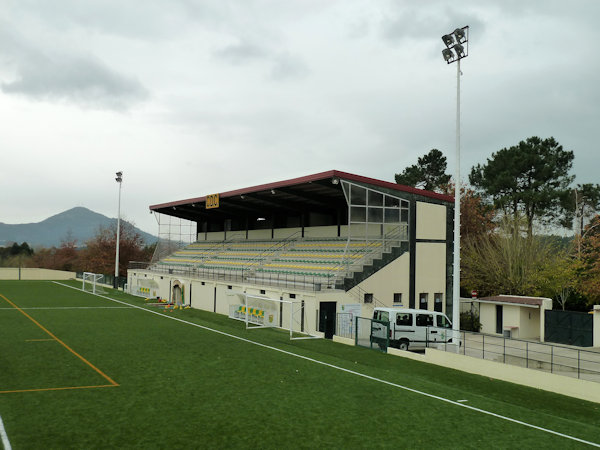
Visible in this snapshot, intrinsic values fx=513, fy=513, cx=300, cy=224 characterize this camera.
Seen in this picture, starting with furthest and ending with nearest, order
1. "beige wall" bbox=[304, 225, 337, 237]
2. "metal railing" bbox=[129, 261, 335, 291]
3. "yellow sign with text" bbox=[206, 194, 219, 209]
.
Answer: "yellow sign with text" bbox=[206, 194, 219, 209] < "beige wall" bbox=[304, 225, 337, 237] < "metal railing" bbox=[129, 261, 335, 291]

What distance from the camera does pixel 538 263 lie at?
37.4 metres

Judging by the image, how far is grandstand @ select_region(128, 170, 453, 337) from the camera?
28.3 m

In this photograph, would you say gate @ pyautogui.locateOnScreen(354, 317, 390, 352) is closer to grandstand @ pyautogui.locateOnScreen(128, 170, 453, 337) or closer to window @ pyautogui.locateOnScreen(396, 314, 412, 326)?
window @ pyautogui.locateOnScreen(396, 314, 412, 326)

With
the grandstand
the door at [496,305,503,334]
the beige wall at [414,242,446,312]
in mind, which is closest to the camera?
the grandstand

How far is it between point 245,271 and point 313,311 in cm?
1325

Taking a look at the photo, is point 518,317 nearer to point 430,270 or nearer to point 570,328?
point 570,328

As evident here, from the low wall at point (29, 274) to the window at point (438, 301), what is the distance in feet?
192

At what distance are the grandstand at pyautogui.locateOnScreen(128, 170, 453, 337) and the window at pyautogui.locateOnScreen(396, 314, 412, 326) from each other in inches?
150

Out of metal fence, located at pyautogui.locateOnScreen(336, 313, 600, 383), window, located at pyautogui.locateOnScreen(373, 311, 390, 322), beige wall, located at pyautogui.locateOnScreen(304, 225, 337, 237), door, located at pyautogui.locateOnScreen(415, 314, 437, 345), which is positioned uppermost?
beige wall, located at pyautogui.locateOnScreen(304, 225, 337, 237)

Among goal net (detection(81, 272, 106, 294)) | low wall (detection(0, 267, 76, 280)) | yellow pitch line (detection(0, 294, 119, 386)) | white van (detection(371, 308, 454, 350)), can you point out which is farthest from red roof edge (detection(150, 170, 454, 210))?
low wall (detection(0, 267, 76, 280))

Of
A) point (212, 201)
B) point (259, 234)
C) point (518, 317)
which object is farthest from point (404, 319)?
point (259, 234)

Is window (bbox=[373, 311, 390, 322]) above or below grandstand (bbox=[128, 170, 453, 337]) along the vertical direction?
below

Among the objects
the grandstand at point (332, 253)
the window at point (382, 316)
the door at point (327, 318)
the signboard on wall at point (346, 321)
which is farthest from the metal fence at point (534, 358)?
the grandstand at point (332, 253)

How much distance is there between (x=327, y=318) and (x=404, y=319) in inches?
165
